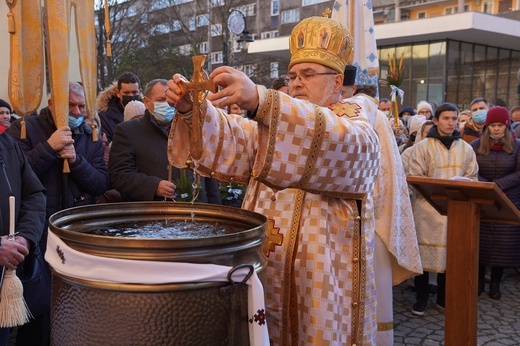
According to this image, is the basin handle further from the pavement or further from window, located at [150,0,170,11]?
window, located at [150,0,170,11]

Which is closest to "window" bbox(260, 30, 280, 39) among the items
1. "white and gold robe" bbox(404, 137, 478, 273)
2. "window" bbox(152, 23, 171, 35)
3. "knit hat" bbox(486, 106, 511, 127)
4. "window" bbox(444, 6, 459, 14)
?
"window" bbox(444, 6, 459, 14)

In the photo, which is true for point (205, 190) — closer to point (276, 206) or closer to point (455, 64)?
point (276, 206)

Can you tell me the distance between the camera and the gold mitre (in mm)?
2182

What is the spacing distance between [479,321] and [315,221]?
12.2ft

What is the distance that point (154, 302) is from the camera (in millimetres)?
1425

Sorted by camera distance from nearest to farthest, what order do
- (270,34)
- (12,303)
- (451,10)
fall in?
(12,303), (451,10), (270,34)

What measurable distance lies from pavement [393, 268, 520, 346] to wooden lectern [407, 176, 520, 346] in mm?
1693

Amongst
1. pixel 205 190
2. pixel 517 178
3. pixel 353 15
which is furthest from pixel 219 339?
pixel 517 178

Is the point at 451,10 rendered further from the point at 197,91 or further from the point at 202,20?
the point at 197,91

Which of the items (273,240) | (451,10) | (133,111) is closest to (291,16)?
(451,10)

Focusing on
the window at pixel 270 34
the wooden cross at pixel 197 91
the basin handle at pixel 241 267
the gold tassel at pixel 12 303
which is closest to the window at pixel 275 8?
the window at pixel 270 34

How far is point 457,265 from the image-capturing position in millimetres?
3033

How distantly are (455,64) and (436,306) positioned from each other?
1887cm

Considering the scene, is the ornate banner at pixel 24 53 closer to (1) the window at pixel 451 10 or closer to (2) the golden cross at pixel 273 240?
(2) the golden cross at pixel 273 240
